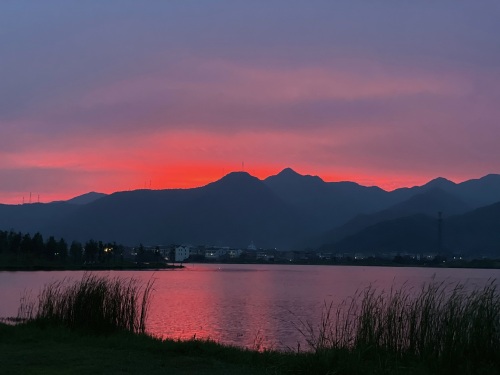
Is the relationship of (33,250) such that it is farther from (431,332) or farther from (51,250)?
(431,332)

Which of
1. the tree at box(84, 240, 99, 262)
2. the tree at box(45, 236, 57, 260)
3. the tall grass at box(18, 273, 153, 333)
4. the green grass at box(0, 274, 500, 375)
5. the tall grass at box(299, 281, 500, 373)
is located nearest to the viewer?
the green grass at box(0, 274, 500, 375)

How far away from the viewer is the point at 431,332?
13469mm

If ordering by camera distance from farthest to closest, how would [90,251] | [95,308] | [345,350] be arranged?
[90,251], [95,308], [345,350]

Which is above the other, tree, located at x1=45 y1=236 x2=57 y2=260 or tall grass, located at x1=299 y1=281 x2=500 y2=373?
tree, located at x1=45 y1=236 x2=57 y2=260

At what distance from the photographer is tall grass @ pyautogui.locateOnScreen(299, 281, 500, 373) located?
12.4 m

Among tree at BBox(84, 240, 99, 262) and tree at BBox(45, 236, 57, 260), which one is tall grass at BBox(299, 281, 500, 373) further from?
tree at BBox(84, 240, 99, 262)

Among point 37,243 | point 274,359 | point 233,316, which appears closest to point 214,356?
point 274,359

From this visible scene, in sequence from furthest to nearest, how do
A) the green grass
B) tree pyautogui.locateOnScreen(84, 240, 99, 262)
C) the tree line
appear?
tree pyautogui.locateOnScreen(84, 240, 99, 262), the tree line, the green grass

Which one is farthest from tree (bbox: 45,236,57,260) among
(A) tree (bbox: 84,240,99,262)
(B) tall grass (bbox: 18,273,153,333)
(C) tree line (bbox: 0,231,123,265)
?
(B) tall grass (bbox: 18,273,153,333)

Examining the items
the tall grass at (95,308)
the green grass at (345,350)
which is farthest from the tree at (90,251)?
the green grass at (345,350)

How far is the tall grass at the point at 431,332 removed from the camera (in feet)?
40.8

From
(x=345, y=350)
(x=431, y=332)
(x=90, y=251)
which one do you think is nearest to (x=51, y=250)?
(x=90, y=251)

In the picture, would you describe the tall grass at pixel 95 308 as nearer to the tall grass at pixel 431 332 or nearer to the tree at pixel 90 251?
the tall grass at pixel 431 332

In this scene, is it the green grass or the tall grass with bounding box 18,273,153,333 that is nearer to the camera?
the green grass
